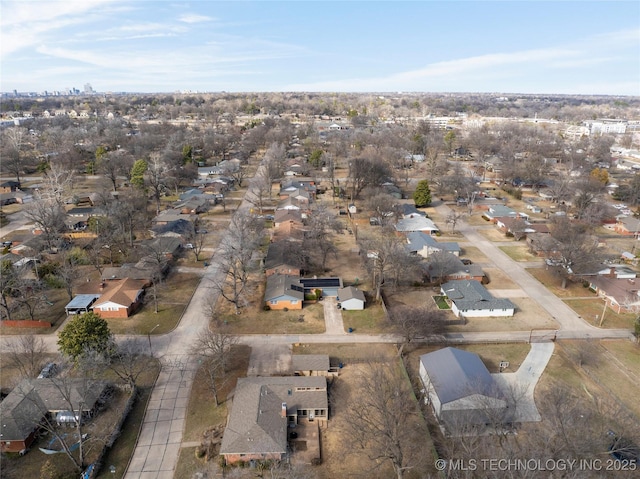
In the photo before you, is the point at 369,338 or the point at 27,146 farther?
the point at 27,146

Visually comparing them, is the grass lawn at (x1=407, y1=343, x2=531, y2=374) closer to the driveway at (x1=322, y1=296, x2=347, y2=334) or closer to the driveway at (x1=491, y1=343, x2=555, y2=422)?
the driveway at (x1=491, y1=343, x2=555, y2=422)

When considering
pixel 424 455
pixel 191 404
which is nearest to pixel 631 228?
pixel 424 455

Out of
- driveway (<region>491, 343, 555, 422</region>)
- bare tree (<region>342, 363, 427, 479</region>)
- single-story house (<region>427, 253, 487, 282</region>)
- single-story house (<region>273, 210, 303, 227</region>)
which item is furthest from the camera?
single-story house (<region>273, 210, 303, 227</region>)

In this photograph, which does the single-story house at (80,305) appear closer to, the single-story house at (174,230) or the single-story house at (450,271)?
the single-story house at (174,230)

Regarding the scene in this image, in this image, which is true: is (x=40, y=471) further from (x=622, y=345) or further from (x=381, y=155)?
(x=381, y=155)

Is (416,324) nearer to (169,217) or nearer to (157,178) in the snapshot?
(169,217)

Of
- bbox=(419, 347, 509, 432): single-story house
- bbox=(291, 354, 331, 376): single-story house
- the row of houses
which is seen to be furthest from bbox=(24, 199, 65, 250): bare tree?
bbox=(419, 347, 509, 432): single-story house

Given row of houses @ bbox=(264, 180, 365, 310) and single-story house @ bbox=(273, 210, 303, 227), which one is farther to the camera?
single-story house @ bbox=(273, 210, 303, 227)
